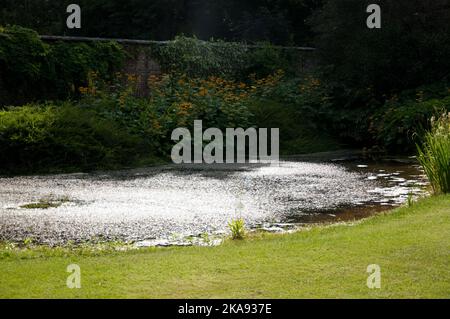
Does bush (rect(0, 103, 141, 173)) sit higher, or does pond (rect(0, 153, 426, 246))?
bush (rect(0, 103, 141, 173))

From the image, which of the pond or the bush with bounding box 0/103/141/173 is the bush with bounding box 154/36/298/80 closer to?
the bush with bounding box 0/103/141/173

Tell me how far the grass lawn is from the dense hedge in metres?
11.9

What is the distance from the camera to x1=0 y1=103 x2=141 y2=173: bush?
15422mm

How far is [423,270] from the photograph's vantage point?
6.42m

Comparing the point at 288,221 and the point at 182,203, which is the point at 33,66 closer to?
the point at 182,203

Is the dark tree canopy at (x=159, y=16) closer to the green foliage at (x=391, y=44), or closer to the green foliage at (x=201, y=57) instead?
the green foliage at (x=201, y=57)

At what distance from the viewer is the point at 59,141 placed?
51.9 ft

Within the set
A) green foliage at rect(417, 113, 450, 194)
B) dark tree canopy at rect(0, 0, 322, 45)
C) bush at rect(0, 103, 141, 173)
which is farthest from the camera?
dark tree canopy at rect(0, 0, 322, 45)

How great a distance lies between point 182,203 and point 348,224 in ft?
10.6

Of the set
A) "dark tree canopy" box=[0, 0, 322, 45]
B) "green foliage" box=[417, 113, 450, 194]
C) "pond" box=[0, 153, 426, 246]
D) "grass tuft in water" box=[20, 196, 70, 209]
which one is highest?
"dark tree canopy" box=[0, 0, 322, 45]

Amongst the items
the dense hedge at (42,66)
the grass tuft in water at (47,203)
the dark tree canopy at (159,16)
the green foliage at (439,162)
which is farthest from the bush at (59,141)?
the dark tree canopy at (159,16)

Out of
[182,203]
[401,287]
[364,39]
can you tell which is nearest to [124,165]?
[182,203]

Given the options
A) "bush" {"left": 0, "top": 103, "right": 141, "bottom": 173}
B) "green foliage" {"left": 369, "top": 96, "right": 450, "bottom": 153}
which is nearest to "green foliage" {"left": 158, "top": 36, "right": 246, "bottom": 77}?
"green foliage" {"left": 369, "top": 96, "right": 450, "bottom": 153}

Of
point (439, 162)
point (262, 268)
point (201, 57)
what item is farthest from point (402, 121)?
point (262, 268)
